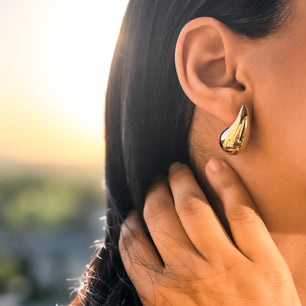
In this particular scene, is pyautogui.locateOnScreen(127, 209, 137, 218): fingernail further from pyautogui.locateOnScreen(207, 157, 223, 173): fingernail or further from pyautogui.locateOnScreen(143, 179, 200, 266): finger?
pyautogui.locateOnScreen(207, 157, 223, 173): fingernail

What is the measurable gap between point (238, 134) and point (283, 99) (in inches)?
3.4

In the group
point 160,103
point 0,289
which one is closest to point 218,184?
point 160,103

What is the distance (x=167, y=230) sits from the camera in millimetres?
750

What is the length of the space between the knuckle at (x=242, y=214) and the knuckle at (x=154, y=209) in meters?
0.12

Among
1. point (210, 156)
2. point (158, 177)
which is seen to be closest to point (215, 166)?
point (210, 156)

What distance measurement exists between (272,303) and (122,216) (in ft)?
1.10

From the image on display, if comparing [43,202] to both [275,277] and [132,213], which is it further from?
[275,277]

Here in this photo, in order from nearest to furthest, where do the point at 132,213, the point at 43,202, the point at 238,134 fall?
the point at 238,134, the point at 132,213, the point at 43,202

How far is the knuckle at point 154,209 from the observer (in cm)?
77

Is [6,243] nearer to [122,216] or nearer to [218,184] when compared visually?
[122,216]

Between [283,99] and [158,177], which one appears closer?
[283,99]

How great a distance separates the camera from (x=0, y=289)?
3.22m

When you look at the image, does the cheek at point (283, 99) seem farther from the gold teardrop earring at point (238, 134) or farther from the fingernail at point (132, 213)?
the fingernail at point (132, 213)

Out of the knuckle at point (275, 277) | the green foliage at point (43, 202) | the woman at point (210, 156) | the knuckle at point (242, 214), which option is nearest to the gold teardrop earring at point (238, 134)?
the woman at point (210, 156)
